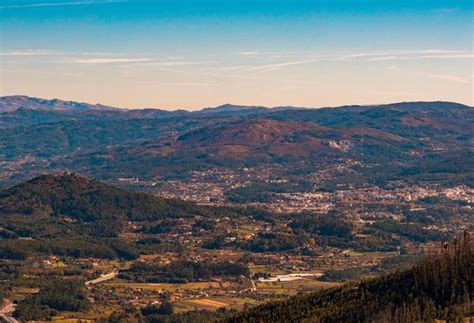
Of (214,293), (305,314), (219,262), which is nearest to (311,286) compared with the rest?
(214,293)

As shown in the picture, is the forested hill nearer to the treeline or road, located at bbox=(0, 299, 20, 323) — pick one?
road, located at bbox=(0, 299, 20, 323)

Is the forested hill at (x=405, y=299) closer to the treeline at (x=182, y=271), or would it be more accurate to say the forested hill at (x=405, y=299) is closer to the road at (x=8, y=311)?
the road at (x=8, y=311)

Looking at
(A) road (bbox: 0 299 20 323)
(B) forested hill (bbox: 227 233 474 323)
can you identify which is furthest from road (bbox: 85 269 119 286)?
(B) forested hill (bbox: 227 233 474 323)

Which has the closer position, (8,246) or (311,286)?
(311,286)

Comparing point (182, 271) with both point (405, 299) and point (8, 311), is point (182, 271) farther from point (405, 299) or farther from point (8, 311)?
point (405, 299)

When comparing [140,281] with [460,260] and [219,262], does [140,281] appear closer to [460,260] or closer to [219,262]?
[219,262]

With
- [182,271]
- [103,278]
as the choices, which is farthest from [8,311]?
[182,271]
